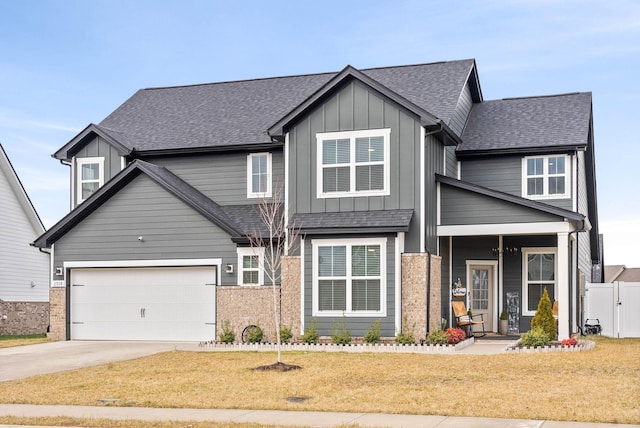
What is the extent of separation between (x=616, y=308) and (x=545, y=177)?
687 cm

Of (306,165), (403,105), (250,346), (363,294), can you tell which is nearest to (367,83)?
(403,105)

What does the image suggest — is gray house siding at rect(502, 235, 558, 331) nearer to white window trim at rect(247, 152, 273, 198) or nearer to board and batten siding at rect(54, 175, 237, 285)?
white window trim at rect(247, 152, 273, 198)

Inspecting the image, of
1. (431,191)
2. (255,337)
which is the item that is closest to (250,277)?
(255,337)

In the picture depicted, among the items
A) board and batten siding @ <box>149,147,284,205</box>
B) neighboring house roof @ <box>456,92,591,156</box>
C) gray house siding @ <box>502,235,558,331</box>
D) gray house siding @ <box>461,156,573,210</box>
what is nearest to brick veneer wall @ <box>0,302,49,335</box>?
board and batten siding @ <box>149,147,284,205</box>

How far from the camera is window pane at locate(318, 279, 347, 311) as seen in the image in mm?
21422

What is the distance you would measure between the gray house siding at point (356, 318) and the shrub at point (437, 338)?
999 mm

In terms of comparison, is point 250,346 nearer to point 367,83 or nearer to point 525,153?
point 367,83

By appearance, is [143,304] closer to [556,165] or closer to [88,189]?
[88,189]

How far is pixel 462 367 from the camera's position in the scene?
1633 cm

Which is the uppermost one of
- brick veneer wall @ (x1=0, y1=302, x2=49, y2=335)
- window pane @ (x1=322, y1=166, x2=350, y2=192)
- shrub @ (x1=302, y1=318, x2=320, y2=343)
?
window pane @ (x1=322, y1=166, x2=350, y2=192)

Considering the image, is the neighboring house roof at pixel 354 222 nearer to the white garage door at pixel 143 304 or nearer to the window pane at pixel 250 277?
the window pane at pixel 250 277

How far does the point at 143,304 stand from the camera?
24750 millimetres

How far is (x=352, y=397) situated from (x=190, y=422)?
9.62ft

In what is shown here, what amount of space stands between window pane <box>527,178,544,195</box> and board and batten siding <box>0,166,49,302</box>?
68.4 ft
